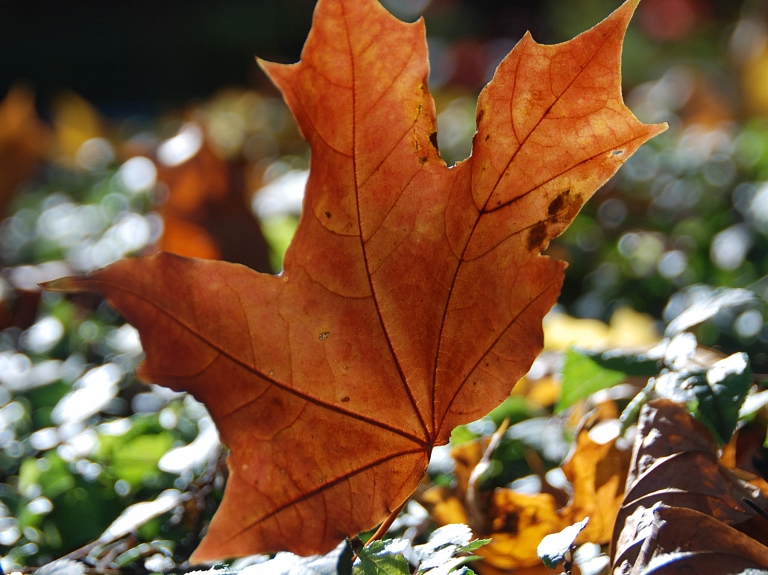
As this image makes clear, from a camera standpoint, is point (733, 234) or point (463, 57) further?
point (463, 57)

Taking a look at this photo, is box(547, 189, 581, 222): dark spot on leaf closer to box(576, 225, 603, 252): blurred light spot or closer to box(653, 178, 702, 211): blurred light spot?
box(576, 225, 603, 252): blurred light spot

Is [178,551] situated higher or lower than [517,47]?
lower

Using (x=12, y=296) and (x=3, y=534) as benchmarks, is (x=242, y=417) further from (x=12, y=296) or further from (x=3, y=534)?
(x=12, y=296)

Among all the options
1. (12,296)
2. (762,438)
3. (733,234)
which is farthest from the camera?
(12,296)

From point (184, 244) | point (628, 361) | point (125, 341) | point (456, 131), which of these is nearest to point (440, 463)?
point (628, 361)

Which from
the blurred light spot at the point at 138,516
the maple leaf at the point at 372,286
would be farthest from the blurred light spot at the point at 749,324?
the blurred light spot at the point at 138,516

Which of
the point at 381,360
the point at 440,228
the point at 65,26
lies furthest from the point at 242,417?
the point at 65,26
